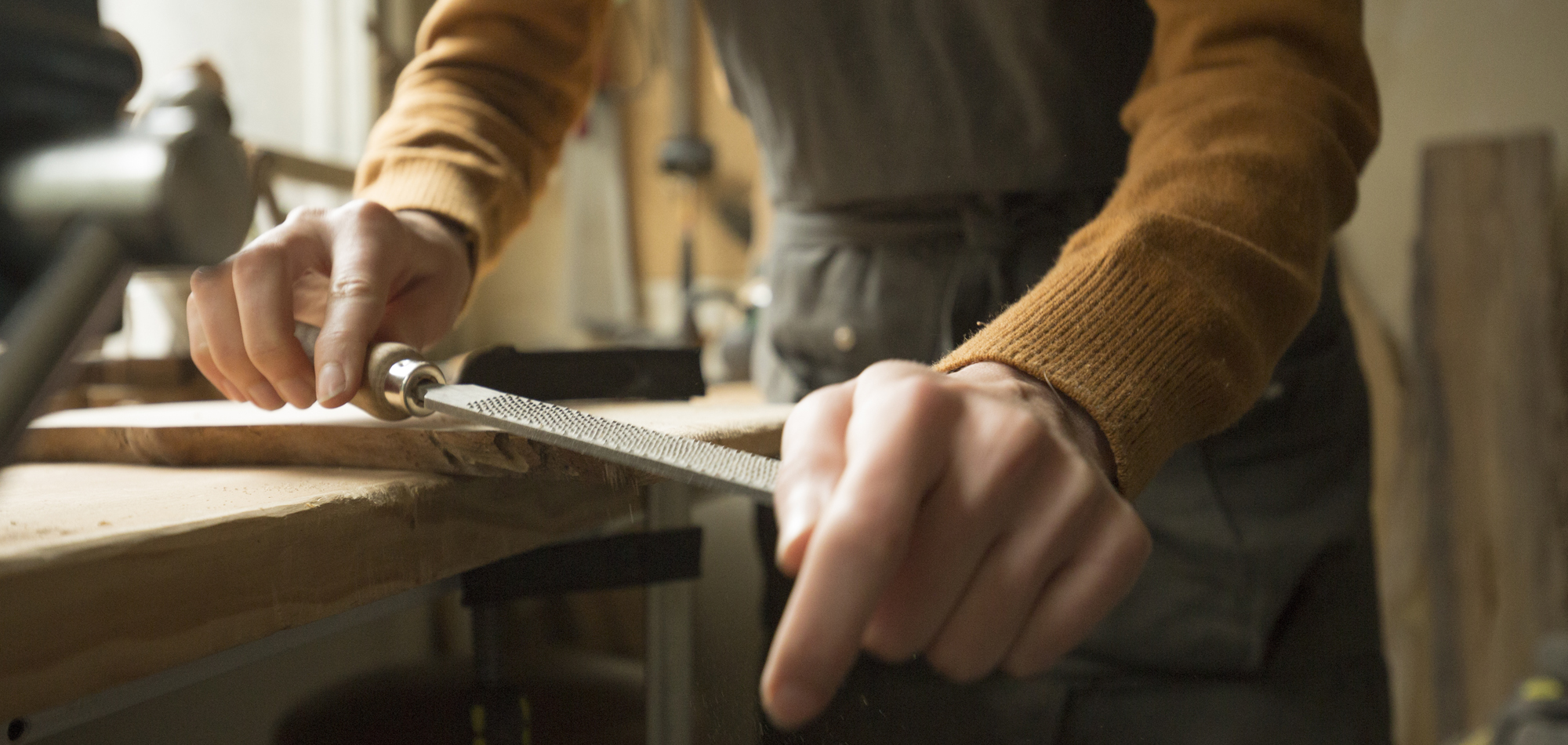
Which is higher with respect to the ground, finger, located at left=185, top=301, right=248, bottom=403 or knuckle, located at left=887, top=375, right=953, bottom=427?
knuckle, located at left=887, top=375, right=953, bottom=427

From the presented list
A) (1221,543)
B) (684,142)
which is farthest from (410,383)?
(684,142)

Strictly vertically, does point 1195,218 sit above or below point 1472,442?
above

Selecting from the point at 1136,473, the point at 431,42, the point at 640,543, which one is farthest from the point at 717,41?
the point at 1136,473

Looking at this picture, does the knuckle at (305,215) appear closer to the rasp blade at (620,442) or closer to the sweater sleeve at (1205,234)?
the rasp blade at (620,442)

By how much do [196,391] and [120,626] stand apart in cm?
79

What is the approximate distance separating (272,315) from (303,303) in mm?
61

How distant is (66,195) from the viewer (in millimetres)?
212

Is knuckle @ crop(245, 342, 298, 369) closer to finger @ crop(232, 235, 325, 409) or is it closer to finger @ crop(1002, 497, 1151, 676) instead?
finger @ crop(232, 235, 325, 409)

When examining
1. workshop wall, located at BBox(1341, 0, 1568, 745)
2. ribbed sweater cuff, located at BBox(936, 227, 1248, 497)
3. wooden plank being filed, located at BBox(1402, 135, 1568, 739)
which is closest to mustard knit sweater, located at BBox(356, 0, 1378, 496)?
ribbed sweater cuff, located at BBox(936, 227, 1248, 497)

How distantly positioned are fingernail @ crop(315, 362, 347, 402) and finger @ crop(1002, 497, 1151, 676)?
32 centimetres

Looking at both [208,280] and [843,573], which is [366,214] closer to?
[208,280]

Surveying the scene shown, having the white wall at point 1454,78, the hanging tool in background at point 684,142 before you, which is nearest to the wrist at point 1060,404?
the white wall at point 1454,78

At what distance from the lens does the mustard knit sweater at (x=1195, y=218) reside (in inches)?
12.0

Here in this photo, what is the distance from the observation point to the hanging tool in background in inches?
64.2
